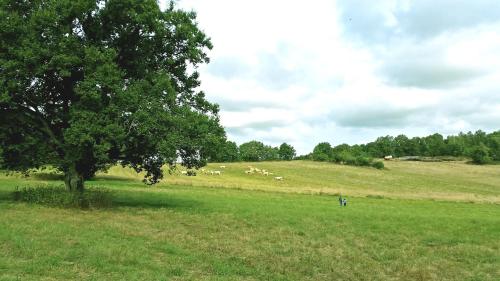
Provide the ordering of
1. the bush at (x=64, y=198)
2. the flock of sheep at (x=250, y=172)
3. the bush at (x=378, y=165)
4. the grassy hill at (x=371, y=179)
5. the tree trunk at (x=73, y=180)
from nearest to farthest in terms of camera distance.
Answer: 1. the bush at (x=64, y=198)
2. the tree trunk at (x=73, y=180)
3. the grassy hill at (x=371, y=179)
4. the flock of sheep at (x=250, y=172)
5. the bush at (x=378, y=165)

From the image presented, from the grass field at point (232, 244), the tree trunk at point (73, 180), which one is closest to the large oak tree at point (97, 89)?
the tree trunk at point (73, 180)

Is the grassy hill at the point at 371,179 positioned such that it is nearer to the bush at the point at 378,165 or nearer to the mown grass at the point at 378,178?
the mown grass at the point at 378,178

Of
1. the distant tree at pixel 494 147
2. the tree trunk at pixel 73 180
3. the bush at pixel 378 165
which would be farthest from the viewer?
the distant tree at pixel 494 147

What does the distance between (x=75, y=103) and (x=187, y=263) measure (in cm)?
1640

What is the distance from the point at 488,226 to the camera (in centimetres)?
2894

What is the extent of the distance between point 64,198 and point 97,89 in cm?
732

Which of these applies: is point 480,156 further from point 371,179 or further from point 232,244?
point 232,244

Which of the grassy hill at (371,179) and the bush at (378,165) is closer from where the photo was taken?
the grassy hill at (371,179)

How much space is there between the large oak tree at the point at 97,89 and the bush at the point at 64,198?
1.31m

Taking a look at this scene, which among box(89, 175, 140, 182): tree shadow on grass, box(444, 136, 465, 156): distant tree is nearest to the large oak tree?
box(89, 175, 140, 182): tree shadow on grass

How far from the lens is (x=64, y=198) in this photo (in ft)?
96.1

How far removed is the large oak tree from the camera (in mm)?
27109

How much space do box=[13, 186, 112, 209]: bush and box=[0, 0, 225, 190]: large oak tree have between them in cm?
131

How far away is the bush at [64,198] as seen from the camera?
29.3m
